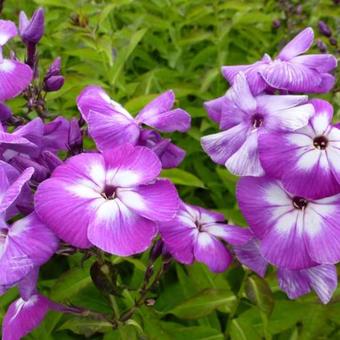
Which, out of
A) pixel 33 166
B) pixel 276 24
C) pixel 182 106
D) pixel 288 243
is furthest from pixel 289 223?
pixel 276 24

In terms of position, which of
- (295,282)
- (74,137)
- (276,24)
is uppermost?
(74,137)

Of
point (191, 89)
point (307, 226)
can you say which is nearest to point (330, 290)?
point (307, 226)

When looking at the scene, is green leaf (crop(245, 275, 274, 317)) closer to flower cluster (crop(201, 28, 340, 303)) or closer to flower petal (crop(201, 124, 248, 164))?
flower cluster (crop(201, 28, 340, 303))

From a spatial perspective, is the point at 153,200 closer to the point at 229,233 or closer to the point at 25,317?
the point at 229,233

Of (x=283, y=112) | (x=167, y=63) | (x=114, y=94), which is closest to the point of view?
(x=283, y=112)

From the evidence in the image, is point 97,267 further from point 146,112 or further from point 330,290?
point 330,290

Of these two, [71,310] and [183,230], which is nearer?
[183,230]

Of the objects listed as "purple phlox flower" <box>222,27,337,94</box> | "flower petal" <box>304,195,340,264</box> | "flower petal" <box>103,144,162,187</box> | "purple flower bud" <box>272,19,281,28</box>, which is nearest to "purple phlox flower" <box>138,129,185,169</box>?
"flower petal" <box>103,144,162,187</box>

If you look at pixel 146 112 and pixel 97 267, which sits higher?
pixel 146 112
